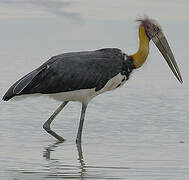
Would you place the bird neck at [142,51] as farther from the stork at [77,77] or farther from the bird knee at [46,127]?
the bird knee at [46,127]

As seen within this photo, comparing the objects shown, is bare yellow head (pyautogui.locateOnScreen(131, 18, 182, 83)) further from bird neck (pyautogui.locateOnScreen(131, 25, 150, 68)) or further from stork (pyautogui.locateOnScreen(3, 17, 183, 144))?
stork (pyautogui.locateOnScreen(3, 17, 183, 144))

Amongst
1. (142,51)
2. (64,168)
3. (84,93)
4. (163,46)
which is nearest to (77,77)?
(84,93)

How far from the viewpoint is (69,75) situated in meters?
11.9

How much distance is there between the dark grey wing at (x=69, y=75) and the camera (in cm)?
1179

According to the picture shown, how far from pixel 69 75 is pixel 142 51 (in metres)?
1.13

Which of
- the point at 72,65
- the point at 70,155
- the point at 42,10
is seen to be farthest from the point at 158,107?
the point at 42,10

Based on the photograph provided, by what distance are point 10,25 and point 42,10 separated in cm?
296

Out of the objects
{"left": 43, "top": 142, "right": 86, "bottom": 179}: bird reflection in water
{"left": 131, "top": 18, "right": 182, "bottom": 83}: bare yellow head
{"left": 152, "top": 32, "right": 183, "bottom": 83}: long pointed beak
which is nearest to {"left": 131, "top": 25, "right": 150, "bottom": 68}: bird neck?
{"left": 131, "top": 18, "right": 182, "bottom": 83}: bare yellow head

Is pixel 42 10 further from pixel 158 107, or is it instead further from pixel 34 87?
pixel 34 87

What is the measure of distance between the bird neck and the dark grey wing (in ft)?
1.26

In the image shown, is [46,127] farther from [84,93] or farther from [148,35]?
[148,35]

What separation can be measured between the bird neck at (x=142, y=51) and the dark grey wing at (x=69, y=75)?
1.26ft

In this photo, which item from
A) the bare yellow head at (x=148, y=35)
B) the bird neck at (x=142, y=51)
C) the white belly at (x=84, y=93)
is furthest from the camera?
the bare yellow head at (x=148, y=35)

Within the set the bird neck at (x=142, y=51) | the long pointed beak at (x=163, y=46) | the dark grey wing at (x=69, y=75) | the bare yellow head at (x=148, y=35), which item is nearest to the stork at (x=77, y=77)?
the dark grey wing at (x=69, y=75)
